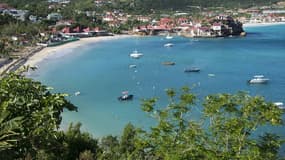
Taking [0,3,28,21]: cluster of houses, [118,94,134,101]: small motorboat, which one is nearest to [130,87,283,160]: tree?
[118,94,134,101]: small motorboat

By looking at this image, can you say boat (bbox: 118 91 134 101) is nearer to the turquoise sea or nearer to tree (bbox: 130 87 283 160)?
the turquoise sea

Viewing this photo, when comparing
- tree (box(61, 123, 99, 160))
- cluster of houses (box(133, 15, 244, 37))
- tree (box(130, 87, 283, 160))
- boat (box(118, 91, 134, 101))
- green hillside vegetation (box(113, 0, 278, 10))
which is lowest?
cluster of houses (box(133, 15, 244, 37))

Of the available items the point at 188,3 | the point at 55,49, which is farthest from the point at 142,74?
the point at 188,3

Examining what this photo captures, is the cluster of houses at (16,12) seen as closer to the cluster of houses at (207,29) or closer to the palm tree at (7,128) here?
the cluster of houses at (207,29)

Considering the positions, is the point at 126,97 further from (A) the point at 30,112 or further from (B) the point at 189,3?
(B) the point at 189,3

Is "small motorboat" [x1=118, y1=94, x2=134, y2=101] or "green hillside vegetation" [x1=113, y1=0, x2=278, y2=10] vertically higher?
"green hillside vegetation" [x1=113, y1=0, x2=278, y2=10]

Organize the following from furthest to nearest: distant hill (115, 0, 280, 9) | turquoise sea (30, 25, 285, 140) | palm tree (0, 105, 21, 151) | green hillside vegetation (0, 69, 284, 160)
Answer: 1. distant hill (115, 0, 280, 9)
2. turquoise sea (30, 25, 285, 140)
3. green hillside vegetation (0, 69, 284, 160)
4. palm tree (0, 105, 21, 151)

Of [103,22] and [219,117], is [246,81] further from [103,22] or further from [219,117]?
[103,22]
